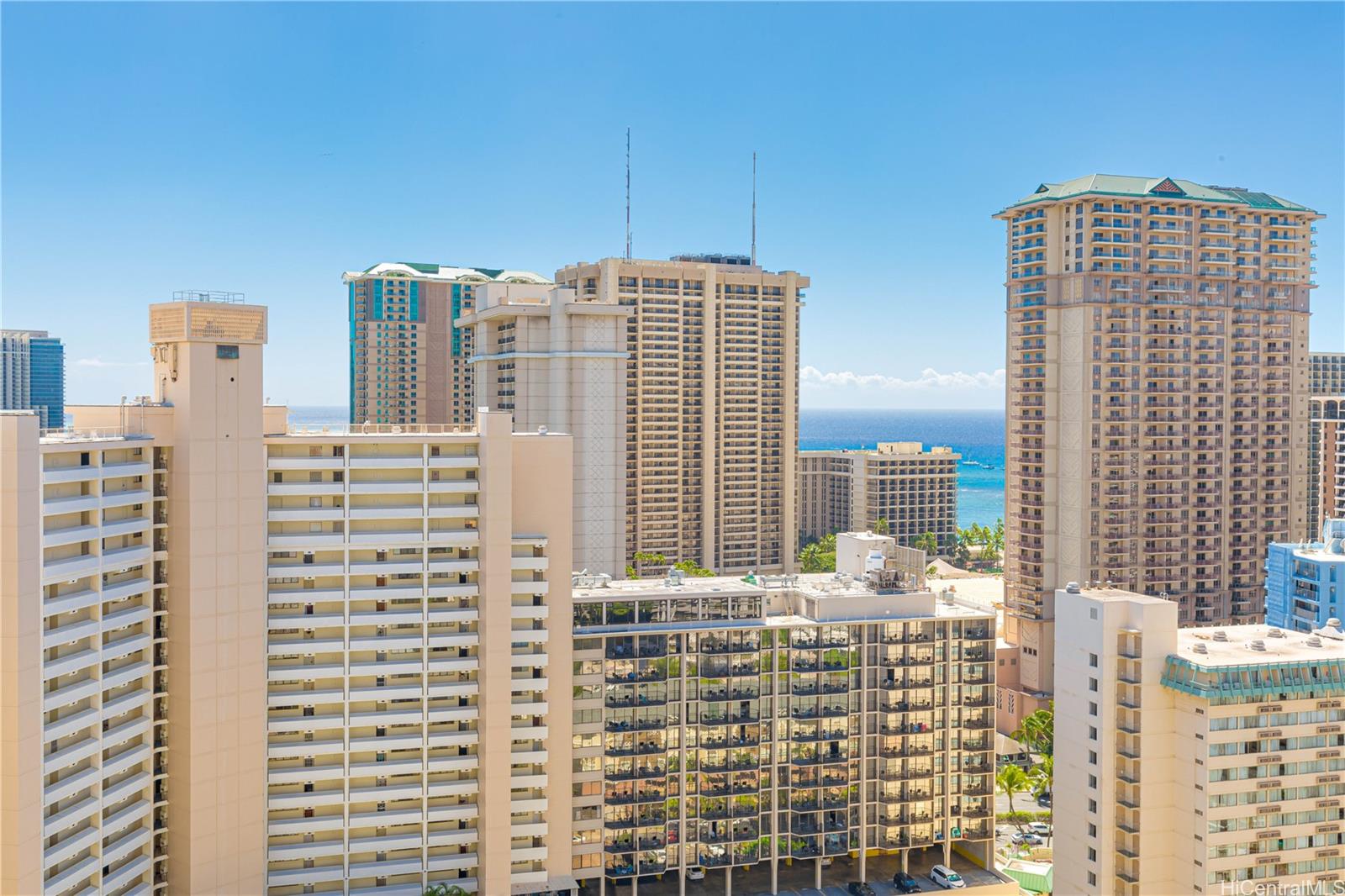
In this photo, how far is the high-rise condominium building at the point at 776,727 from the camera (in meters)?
53.0

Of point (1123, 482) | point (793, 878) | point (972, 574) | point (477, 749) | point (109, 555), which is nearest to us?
point (109, 555)

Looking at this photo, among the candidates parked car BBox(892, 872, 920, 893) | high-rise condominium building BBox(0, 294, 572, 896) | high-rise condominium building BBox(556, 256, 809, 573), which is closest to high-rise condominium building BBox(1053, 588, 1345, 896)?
parked car BBox(892, 872, 920, 893)

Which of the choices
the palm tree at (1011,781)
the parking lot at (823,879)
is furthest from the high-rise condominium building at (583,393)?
the palm tree at (1011,781)

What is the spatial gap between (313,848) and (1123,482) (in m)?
64.5

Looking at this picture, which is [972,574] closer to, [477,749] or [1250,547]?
[1250,547]

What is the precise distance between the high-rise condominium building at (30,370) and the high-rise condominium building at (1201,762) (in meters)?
146

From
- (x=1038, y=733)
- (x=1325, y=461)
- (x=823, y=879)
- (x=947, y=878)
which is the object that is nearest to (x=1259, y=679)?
(x=947, y=878)

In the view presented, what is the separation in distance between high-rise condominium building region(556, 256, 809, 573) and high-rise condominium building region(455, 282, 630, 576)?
60.1 feet

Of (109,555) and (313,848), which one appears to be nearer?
(109,555)

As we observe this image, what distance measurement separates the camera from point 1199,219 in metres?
84.8

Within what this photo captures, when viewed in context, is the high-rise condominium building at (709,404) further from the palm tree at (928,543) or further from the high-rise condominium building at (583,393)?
the palm tree at (928,543)

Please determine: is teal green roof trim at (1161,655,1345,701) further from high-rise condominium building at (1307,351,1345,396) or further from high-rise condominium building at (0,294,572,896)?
high-rise condominium building at (1307,351,1345,396)

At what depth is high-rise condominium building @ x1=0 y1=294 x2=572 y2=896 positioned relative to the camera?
3988 cm

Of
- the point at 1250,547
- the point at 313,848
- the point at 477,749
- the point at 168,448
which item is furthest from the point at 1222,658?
the point at 1250,547
